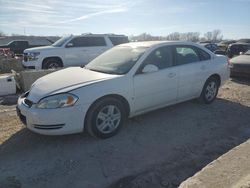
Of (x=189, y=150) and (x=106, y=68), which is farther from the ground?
(x=106, y=68)

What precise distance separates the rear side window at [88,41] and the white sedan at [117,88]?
20.6 ft

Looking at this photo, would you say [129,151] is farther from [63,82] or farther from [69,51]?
[69,51]

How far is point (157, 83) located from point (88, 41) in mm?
7554

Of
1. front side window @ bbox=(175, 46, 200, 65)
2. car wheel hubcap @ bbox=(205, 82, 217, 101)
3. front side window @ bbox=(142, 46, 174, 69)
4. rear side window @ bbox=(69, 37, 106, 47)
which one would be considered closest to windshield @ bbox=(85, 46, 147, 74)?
front side window @ bbox=(142, 46, 174, 69)

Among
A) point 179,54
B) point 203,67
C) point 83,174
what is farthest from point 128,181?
point 203,67

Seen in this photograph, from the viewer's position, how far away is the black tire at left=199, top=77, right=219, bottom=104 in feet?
21.4

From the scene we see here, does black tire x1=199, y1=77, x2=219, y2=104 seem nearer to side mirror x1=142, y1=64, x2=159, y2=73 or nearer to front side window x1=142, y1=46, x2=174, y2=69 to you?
front side window x1=142, y1=46, x2=174, y2=69

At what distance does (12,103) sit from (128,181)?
16.2ft

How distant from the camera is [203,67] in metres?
6.31

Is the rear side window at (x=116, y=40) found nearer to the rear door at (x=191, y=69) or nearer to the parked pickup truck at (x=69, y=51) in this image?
the parked pickup truck at (x=69, y=51)

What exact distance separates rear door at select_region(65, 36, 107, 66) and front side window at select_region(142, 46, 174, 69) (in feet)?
21.9

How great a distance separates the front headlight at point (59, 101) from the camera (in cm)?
421

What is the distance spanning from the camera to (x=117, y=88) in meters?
4.64

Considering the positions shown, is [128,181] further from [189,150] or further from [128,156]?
[189,150]
